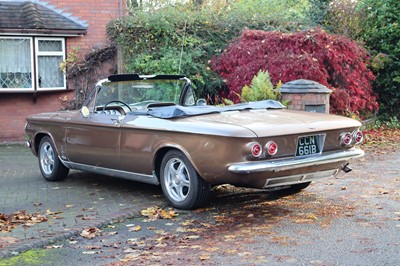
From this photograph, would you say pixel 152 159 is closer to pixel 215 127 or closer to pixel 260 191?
pixel 215 127

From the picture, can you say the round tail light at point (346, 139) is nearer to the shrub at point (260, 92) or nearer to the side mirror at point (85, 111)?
the side mirror at point (85, 111)

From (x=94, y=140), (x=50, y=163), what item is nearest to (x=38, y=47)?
(x=50, y=163)

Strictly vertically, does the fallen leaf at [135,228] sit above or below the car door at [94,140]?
below

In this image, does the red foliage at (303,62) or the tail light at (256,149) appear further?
the red foliage at (303,62)

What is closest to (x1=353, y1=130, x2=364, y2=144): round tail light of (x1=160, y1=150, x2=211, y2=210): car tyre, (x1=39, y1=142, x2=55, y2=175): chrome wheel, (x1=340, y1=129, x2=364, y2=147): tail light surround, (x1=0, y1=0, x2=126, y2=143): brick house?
(x1=340, y1=129, x2=364, y2=147): tail light surround

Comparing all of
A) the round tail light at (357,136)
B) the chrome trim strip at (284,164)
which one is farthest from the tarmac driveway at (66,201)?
the round tail light at (357,136)

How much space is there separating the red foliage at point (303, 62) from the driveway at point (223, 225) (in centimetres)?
404

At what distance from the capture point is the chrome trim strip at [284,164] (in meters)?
5.75

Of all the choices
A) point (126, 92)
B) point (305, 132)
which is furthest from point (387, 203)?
point (126, 92)

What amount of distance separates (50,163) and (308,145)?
4.11 meters

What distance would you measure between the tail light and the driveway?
67cm

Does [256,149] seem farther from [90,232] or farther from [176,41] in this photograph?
[176,41]

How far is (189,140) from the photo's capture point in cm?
622

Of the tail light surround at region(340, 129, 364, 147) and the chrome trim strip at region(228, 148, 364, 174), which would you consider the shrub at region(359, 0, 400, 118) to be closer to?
the tail light surround at region(340, 129, 364, 147)
